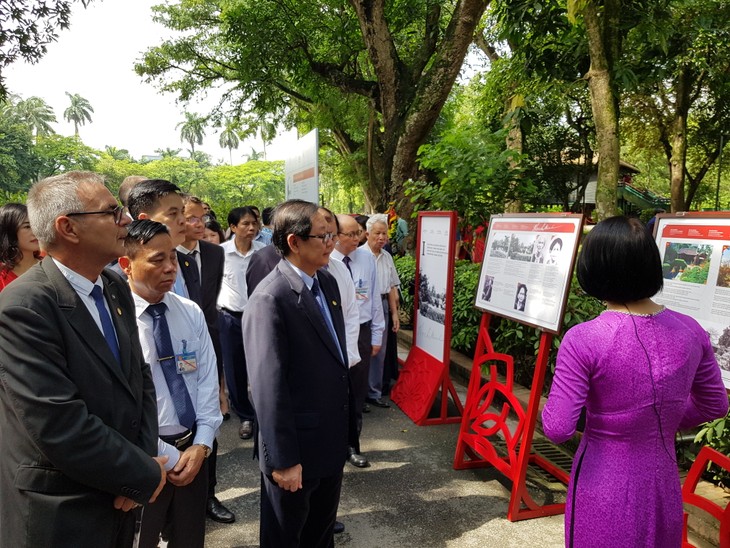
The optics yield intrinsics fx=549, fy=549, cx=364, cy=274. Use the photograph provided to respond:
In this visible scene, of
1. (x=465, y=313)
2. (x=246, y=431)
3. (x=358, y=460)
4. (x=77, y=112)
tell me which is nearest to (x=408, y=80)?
(x=465, y=313)

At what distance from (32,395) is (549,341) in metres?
2.58

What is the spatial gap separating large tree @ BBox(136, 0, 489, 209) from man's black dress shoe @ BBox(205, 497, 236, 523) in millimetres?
7326

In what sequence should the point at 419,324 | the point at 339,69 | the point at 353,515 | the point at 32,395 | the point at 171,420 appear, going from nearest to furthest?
the point at 32,395 → the point at 171,420 → the point at 353,515 → the point at 419,324 → the point at 339,69

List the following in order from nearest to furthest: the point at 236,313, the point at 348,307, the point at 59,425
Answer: the point at 59,425, the point at 348,307, the point at 236,313

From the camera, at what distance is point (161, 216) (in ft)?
9.30

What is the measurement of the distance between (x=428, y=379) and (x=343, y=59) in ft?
33.2

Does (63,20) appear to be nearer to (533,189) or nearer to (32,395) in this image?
(533,189)

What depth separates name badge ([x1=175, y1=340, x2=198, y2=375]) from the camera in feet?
7.30

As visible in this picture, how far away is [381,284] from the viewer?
5375 mm

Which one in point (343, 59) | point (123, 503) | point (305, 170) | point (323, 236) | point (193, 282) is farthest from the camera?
point (343, 59)

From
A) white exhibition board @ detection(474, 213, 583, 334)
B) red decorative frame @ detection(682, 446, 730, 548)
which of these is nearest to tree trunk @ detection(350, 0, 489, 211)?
white exhibition board @ detection(474, 213, 583, 334)

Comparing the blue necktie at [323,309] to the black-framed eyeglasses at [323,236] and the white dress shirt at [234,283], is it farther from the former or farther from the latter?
the white dress shirt at [234,283]

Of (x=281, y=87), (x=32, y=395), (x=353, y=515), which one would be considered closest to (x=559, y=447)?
(x=353, y=515)

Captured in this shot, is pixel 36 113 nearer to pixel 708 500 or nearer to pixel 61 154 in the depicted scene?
pixel 61 154
